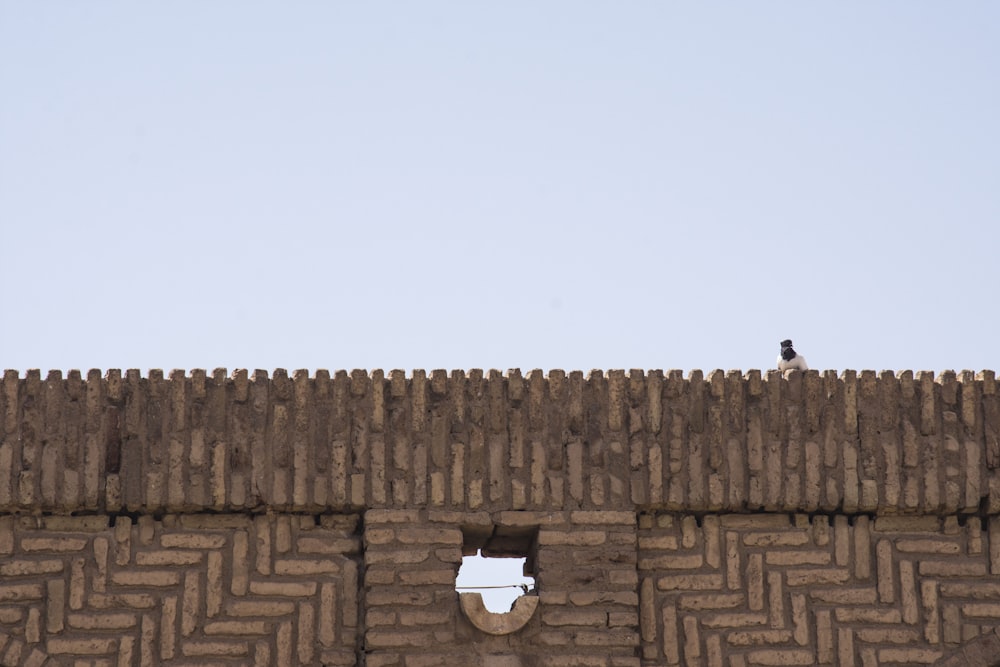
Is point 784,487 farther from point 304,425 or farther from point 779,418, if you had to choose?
point 304,425

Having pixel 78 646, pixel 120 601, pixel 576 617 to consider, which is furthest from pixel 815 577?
pixel 78 646

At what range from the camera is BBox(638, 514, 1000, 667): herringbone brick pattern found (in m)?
8.08

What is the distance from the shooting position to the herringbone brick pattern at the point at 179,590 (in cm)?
792

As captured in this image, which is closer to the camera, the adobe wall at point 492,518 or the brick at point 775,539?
the adobe wall at point 492,518

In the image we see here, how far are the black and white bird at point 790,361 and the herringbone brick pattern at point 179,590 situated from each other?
6.24 feet

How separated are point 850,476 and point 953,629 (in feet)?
2.37

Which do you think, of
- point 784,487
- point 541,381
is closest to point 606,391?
point 541,381

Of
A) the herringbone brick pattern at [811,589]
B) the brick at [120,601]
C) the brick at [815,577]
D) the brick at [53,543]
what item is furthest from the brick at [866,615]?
the brick at [53,543]

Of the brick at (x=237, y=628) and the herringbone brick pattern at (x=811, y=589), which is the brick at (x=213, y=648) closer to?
the brick at (x=237, y=628)

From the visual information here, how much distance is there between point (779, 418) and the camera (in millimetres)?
8320

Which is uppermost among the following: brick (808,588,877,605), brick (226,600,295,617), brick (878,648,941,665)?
brick (808,588,877,605)

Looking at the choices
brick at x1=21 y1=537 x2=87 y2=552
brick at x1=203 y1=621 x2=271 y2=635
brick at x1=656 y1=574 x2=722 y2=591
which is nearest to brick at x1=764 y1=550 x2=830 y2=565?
brick at x1=656 y1=574 x2=722 y2=591

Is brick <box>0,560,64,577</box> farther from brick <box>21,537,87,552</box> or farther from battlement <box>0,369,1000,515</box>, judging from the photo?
battlement <box>0,369,1000,515</box>

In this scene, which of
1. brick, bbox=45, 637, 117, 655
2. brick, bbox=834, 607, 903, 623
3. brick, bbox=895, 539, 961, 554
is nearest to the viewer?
brick, bbox=45, 637, 117, 655
